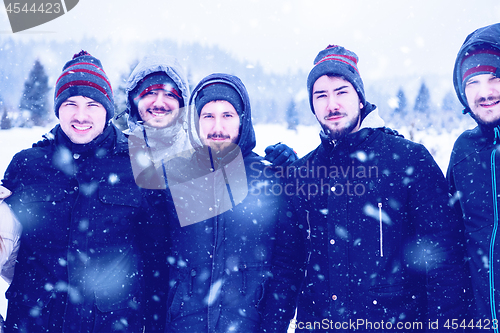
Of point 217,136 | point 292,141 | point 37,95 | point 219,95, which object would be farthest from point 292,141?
point 217,136

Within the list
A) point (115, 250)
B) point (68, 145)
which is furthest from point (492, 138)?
point (68, 145)

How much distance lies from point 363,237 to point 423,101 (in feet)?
117

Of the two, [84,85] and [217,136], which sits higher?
[84,85]

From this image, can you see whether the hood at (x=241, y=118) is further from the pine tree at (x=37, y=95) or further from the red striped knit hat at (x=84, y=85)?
the pine tree at (x=37, y=95)

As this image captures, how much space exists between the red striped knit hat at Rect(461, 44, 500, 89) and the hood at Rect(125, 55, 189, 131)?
7.79ft

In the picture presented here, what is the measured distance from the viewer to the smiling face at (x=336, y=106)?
2.46 metres

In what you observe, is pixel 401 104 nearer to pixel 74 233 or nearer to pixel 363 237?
pixel 363 237

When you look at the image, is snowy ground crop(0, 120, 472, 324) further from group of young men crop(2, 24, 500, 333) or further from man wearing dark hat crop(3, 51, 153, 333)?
group of young men crop(2, 24, 500, 333)

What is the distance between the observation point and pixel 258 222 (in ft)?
8.02

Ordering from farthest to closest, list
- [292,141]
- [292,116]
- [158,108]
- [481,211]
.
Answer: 1. [292,116]
2. [292,141]
3. [158,108]
4. [481,211]

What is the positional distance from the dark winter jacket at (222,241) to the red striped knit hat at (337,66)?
1.97 feet

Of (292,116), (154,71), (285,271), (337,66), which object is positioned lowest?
(285,271)

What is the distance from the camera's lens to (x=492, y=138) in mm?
2277

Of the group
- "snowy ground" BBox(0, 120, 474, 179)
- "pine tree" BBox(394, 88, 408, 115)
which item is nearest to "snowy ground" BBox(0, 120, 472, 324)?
"snowy ground" BBox(0, 120, 474, 179)
